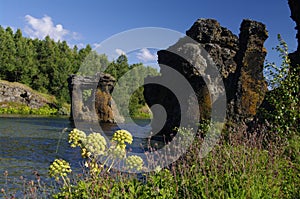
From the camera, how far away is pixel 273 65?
11375 millimetres

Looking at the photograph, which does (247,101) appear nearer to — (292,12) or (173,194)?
(292,12)

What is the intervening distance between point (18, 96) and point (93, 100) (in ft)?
80.5

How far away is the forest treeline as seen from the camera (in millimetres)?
82500

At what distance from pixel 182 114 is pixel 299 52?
879 centimetres

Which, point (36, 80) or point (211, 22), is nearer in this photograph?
point (211, 22)

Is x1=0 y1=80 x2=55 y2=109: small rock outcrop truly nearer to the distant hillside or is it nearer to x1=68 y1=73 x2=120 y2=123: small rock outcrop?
the distant hillside

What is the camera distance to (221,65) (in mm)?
23281

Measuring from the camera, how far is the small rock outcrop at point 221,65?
735 inches

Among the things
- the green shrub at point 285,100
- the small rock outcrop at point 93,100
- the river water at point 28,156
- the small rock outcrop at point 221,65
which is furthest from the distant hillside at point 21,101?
the green shrub at point 285,100

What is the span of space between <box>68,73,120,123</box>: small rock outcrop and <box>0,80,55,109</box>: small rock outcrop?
18935 millimetres

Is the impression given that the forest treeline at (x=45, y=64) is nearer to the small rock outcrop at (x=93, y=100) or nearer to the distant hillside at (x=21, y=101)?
the distant hillside at (x=21, y=101)

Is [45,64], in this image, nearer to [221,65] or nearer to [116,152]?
[221,65]

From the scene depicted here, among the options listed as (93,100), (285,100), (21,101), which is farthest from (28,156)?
(21,101)

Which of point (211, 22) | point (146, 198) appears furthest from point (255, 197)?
point (211, 22)
